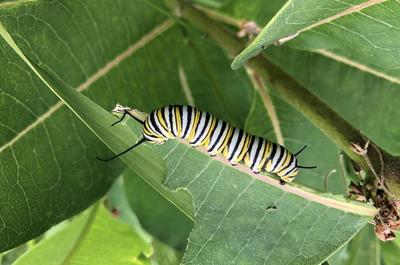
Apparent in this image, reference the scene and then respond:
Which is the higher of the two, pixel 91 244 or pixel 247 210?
pixel 247 210

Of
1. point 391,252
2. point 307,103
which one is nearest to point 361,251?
point 391,252

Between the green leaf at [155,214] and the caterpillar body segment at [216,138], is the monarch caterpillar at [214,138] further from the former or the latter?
the green leaf at [155,214]

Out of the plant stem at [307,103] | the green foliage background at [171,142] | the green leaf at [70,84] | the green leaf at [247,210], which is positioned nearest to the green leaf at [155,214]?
the green foliage background at [171,142]

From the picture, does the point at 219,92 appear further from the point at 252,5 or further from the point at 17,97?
the point at 17,97

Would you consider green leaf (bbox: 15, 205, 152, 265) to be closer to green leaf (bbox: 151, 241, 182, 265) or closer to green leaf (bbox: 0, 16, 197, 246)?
green leaf (bbox: 151, 241, 182, 265)

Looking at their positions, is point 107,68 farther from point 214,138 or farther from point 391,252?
point 391,252

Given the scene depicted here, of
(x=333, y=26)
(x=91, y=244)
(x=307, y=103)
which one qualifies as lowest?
(x=91, y=244)

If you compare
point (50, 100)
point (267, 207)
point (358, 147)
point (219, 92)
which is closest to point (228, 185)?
point (267, 207)
